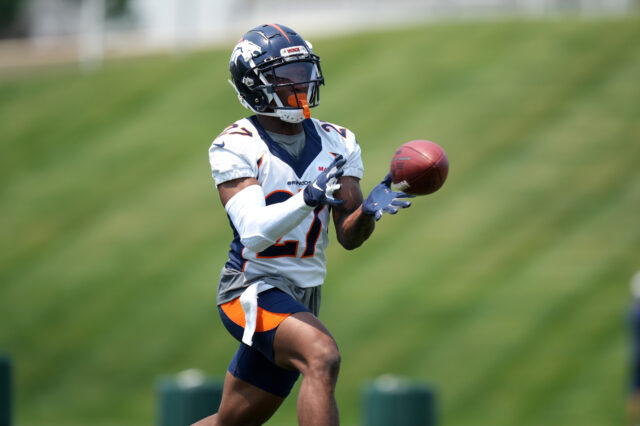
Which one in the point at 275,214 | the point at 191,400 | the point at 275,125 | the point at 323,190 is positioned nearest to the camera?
the point at 323,190

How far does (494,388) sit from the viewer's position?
12.8 m

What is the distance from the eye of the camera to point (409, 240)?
15.9 metres

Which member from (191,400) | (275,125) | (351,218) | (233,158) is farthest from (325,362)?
(191,400)

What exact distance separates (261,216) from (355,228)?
0.62 meters

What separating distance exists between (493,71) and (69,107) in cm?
1036

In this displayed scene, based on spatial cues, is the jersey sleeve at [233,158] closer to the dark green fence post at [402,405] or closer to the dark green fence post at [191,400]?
the dark green fence post at [191,400]

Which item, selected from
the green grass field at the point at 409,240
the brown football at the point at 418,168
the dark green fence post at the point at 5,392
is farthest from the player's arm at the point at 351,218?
the green grass field at the point at 409,240

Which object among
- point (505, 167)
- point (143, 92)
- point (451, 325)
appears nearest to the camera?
point (451, 325)

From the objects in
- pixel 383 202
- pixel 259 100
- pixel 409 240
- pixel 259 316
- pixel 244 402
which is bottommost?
pixel 409 240

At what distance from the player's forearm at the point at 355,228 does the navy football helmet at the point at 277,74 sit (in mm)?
614

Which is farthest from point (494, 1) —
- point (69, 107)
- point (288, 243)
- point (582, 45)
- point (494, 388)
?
point (288, 243)

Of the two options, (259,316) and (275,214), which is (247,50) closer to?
(275,214)

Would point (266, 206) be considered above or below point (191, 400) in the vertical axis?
above

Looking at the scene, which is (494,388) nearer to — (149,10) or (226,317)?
(226,317)
